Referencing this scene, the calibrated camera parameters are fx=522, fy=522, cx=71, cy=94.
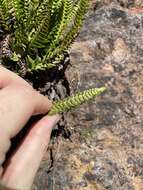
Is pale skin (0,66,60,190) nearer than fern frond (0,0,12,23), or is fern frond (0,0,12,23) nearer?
pale skin (0,66,60,190)

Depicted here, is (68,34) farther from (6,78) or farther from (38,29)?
(6,78)

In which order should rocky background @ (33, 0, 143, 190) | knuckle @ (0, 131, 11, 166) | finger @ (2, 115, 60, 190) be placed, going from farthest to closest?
rocky background @ (33, 0, 143, 190) → finger @ (2, 115, 60, 190) → knuckle @ (0, 131, 11, 166)

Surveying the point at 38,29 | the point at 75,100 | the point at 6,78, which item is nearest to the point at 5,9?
the point at 38,29

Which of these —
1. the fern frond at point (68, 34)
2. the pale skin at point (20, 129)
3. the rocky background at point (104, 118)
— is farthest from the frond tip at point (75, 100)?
the fern frond at point (68, 34)

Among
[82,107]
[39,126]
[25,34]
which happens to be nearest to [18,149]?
[39,126]

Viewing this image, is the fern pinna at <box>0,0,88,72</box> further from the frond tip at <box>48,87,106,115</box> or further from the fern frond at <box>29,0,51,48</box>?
the frond tip at <box>48,87,106,115</box>

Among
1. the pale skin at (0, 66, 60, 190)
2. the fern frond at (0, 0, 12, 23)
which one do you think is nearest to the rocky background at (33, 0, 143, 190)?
the pale skin at (0, 66, 60, 190)

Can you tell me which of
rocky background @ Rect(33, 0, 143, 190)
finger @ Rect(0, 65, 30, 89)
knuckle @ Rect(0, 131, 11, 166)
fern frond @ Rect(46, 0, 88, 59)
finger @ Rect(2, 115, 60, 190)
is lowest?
rocky background @ Rect(33, 0, 143, 190)

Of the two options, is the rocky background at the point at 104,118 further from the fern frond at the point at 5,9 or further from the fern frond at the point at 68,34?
the fern frond at the point at 5,9

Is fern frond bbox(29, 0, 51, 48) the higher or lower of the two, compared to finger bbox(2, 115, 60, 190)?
higher
